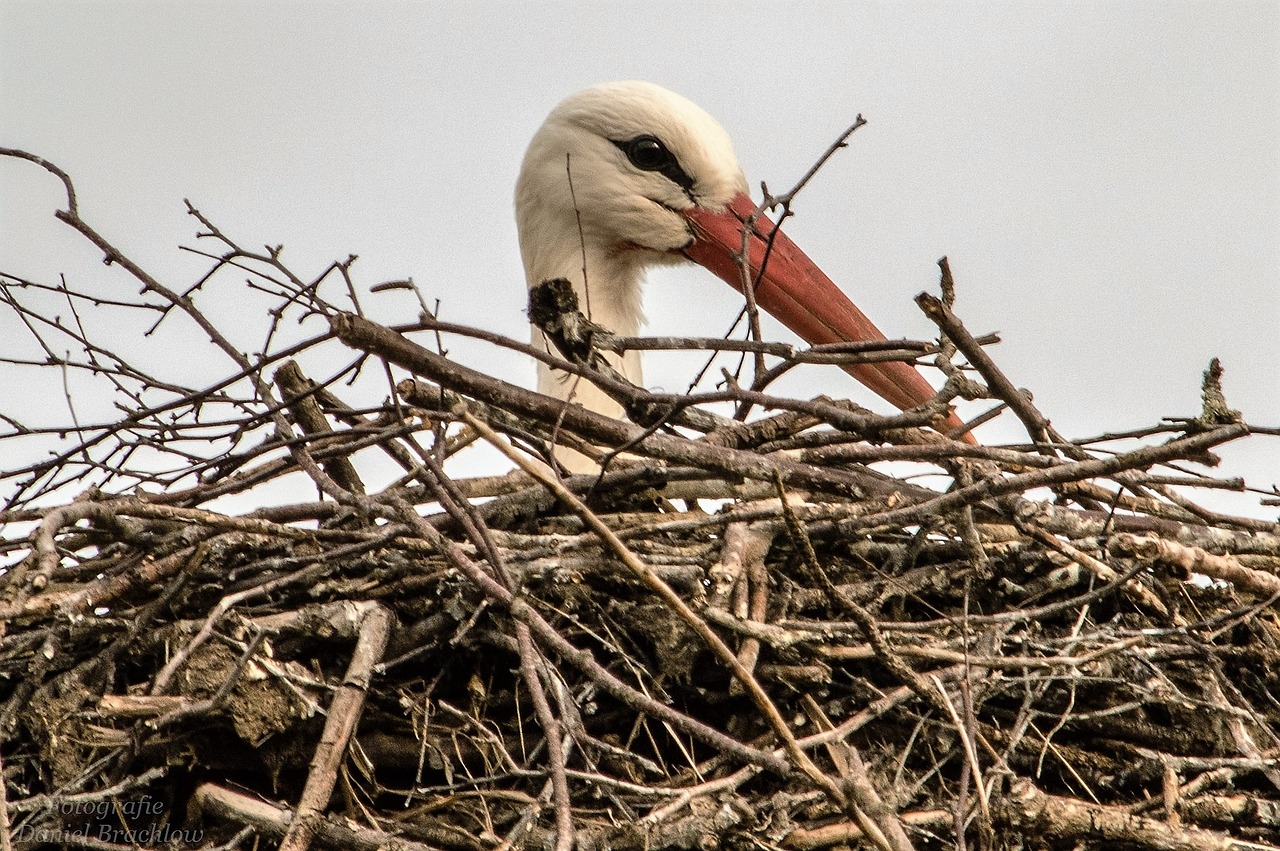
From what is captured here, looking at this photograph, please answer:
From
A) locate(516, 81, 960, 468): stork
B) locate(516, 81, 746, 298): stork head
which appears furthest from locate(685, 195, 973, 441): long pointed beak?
locate(516, 81, 746, 298): stork head

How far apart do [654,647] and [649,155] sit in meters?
1.56

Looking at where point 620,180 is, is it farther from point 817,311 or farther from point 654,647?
point 654,647

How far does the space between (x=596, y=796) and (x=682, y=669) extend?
0.23 meters

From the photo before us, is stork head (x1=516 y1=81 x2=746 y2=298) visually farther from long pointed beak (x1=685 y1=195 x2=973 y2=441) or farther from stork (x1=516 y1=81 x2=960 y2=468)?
long pointed beak (x1=685 y1=195 x2=973 y2=441)

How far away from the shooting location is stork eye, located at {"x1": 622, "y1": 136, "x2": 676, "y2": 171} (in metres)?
3.29

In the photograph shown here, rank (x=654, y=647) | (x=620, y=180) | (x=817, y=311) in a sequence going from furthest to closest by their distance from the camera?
(x=620, y=180), (x=817, y=311), (x=654, y=647)

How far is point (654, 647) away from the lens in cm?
207

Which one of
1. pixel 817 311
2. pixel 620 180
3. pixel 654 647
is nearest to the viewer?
pixel 654 647

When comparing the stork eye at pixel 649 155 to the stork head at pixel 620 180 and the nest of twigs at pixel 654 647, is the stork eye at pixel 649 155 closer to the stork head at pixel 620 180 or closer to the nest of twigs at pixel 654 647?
the stork head at pixel 620 180

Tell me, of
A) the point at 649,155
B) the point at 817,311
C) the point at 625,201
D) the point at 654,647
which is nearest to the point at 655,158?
the point at 649,155

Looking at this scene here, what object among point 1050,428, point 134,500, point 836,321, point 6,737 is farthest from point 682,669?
point 836,321

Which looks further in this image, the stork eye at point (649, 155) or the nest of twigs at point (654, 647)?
the stork eye at point (649, 155)

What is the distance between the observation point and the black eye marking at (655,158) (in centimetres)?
327

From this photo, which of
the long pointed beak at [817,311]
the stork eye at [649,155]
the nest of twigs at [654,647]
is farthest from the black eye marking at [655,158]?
the nest of twigs at [654,647]
